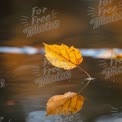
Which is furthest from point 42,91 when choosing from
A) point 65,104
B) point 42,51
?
point 42,51

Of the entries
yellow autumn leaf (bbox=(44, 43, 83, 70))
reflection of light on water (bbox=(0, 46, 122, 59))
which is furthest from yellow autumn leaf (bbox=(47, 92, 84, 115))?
reflection of light on water (bbox=(0, 46, 122, 59))

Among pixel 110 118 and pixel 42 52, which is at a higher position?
pixel 42 52

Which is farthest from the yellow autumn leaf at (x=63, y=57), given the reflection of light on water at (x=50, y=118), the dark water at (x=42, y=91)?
the reflection of light on water at (x=50, y=118)

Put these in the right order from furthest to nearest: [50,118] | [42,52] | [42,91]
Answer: [42,52] < [42,91] < [50,118]

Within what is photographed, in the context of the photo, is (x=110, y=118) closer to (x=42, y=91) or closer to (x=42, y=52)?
(x=42, y=91)

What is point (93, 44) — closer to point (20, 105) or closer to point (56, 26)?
point (56, 26)
